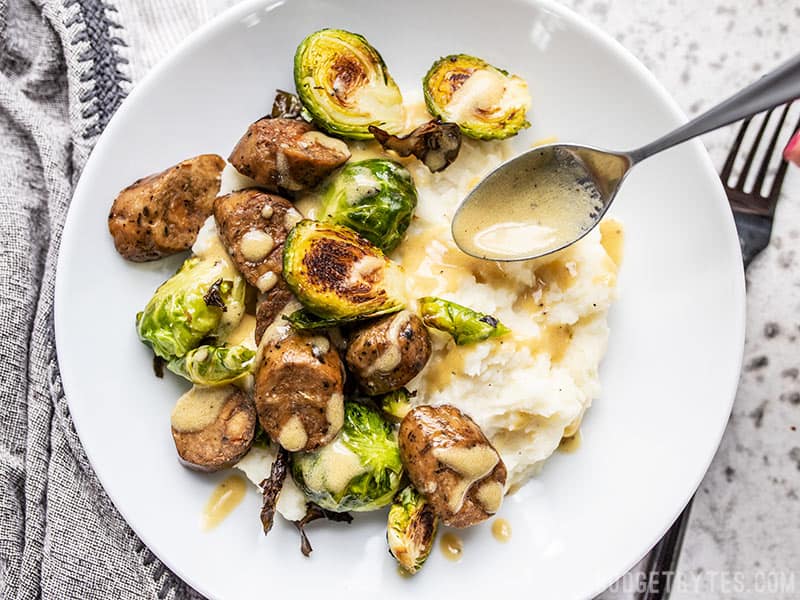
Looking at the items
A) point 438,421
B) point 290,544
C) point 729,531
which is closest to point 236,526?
point 290,544

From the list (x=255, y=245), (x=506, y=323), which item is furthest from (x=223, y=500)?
(x=506, y=323)

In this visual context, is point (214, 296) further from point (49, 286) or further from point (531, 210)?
point (531, 210)

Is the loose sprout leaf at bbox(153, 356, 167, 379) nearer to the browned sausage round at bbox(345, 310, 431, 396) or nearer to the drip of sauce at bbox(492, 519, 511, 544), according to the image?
the browned sausage round at bbox(345, 310, 431, 396)

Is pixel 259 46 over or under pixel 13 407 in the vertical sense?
over

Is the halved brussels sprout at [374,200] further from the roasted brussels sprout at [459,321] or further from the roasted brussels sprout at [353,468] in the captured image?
the roasted brussels sprout at [353,468]

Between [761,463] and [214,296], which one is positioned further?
[761,463]

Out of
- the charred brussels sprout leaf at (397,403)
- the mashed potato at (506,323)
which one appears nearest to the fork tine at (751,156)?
the mashed potato at (506,323)

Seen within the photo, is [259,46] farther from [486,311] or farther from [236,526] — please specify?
[236,526]
